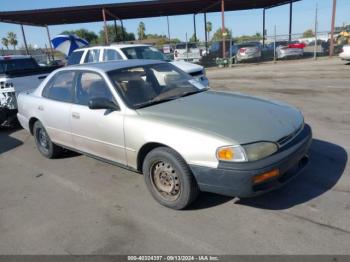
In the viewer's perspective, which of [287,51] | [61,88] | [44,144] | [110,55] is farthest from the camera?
[287,51]

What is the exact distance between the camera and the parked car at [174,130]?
122 inches

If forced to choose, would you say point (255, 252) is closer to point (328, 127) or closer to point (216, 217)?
point (216, 217)

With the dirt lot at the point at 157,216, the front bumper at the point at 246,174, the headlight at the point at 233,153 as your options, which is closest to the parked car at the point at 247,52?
the dirt lot at the point at 157,216

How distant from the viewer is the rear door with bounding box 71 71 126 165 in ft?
13.0

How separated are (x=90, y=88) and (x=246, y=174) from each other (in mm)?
2519

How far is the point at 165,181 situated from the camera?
3627 millimetres

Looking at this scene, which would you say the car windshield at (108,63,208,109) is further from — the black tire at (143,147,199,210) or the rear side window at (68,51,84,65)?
→ the rear side window at (68,51,84,65)

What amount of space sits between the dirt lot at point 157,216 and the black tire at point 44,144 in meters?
0.41

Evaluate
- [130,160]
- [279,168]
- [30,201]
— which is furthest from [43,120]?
[279,168]

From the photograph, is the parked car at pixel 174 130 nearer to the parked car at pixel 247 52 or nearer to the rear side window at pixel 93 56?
the rear side window at pixel 93 56

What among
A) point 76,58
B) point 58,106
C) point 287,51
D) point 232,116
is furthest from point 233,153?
point 287,51

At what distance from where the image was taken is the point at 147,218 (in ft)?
11.4

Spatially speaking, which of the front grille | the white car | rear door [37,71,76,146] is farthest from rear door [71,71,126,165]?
the white car

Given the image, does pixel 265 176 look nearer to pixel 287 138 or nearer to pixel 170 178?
pixel 287 138
